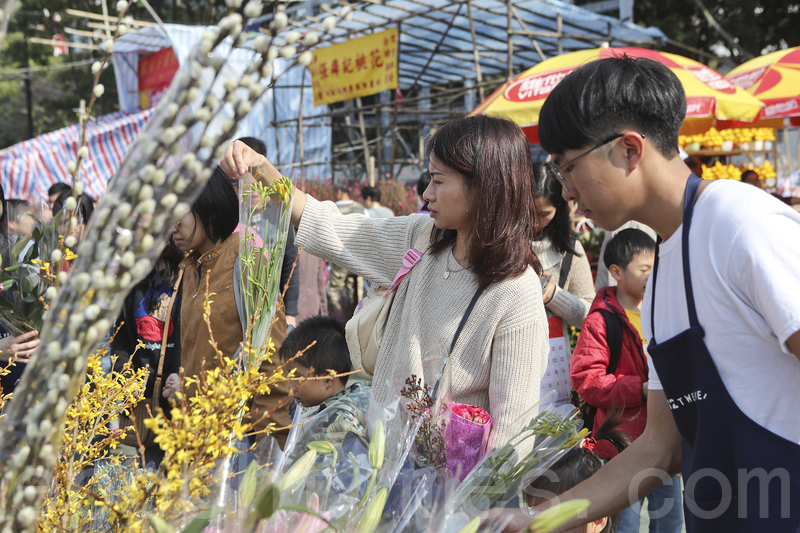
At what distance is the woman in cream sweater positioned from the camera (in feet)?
5.64

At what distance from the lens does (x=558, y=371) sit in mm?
2814

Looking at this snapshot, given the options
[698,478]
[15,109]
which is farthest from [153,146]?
[15,109]

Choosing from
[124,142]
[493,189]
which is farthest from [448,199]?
[124,142]

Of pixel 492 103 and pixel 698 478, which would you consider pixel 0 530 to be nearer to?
pixel 698 478

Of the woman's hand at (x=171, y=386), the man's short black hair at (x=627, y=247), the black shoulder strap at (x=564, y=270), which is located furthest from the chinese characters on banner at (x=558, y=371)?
the woman's hand at (x=171, y=386)

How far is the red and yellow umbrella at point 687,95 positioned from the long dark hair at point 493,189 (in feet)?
9.00

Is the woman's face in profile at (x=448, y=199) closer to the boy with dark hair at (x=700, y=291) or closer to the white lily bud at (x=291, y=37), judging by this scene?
the boy with dark hair at (x=700, y=291)

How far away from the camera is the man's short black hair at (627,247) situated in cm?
293

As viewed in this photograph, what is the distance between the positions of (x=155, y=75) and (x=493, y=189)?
1152cm

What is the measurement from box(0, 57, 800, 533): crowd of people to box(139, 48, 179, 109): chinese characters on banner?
941 cm

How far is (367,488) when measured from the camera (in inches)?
42.6

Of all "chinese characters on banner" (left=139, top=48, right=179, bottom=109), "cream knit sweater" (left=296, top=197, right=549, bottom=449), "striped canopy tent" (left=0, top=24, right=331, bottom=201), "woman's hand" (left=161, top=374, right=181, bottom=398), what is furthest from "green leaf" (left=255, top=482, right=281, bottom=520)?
"chinese characters on banner" (left=139, top=48, right=179, bottom=109)

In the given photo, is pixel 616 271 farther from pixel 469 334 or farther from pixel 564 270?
pixel 469 334

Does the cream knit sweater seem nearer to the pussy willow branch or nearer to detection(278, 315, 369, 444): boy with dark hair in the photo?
detection(278, 315, 369, 444): boy with dark hair
